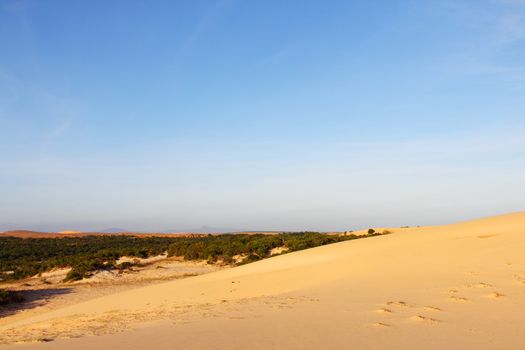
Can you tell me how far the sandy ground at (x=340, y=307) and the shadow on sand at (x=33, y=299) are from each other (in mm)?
2009

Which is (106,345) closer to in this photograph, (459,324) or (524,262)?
(459,324)

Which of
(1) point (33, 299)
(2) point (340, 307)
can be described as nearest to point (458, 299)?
(2) point (340, 307)

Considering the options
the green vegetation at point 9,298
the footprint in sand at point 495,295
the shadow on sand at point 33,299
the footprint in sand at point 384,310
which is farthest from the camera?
the green vegetation at point 9,298

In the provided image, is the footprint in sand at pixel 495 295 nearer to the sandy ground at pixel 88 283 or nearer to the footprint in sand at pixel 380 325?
the footprint in sand at pixel 380 325

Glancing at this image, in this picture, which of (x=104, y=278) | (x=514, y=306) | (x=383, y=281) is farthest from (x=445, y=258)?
(x=104, y=278)

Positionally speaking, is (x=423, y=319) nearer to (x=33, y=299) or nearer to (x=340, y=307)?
(x=340, y=307)

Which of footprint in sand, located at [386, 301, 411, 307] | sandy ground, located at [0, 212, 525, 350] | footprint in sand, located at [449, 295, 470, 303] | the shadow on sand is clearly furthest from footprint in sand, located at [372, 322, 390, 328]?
the shadow on sand

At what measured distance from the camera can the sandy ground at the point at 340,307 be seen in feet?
18.5

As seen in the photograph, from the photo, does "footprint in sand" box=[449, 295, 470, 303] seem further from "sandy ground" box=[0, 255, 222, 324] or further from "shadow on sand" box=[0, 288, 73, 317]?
"shadow on sand" box=[0, 288, 73, 317]

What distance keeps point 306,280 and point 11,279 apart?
67.2ft

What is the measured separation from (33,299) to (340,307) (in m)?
15.9

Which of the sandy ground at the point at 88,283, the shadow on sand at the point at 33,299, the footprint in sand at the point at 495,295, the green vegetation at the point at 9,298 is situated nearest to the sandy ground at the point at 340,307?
the footprint in sand at the point at 495,295

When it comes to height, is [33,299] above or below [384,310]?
below

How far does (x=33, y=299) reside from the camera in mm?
19000
